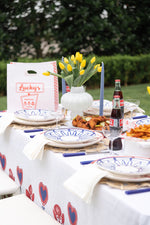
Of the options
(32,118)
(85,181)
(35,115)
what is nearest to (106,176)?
(85,181)

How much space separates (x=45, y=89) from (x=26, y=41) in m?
7.76

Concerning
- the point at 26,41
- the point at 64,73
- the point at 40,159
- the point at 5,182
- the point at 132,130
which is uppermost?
the point at 26,41

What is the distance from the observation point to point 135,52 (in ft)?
37.7

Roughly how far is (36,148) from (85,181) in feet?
1.94

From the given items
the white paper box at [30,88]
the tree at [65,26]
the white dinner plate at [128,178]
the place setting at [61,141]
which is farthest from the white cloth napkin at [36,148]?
the tree at [65,26]

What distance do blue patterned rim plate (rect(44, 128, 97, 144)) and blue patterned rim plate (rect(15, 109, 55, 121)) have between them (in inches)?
14.1

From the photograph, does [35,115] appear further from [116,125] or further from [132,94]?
[132,94]

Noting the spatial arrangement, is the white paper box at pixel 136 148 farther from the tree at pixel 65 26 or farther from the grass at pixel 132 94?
the tree at pixel 65 26

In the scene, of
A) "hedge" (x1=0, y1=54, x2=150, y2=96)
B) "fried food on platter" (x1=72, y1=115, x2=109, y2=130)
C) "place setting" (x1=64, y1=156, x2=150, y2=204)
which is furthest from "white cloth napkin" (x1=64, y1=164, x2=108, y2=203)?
"hedge" (x1=0, y1=54, x2=150, y2=96)

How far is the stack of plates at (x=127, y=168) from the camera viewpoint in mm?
1683

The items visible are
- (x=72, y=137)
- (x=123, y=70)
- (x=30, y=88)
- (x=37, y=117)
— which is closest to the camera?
(x=72, y=137)

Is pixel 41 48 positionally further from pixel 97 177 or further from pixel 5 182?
pixel 97 177

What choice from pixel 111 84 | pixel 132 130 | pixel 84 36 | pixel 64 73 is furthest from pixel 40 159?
pixel 84 36

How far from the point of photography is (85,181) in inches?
66.7
